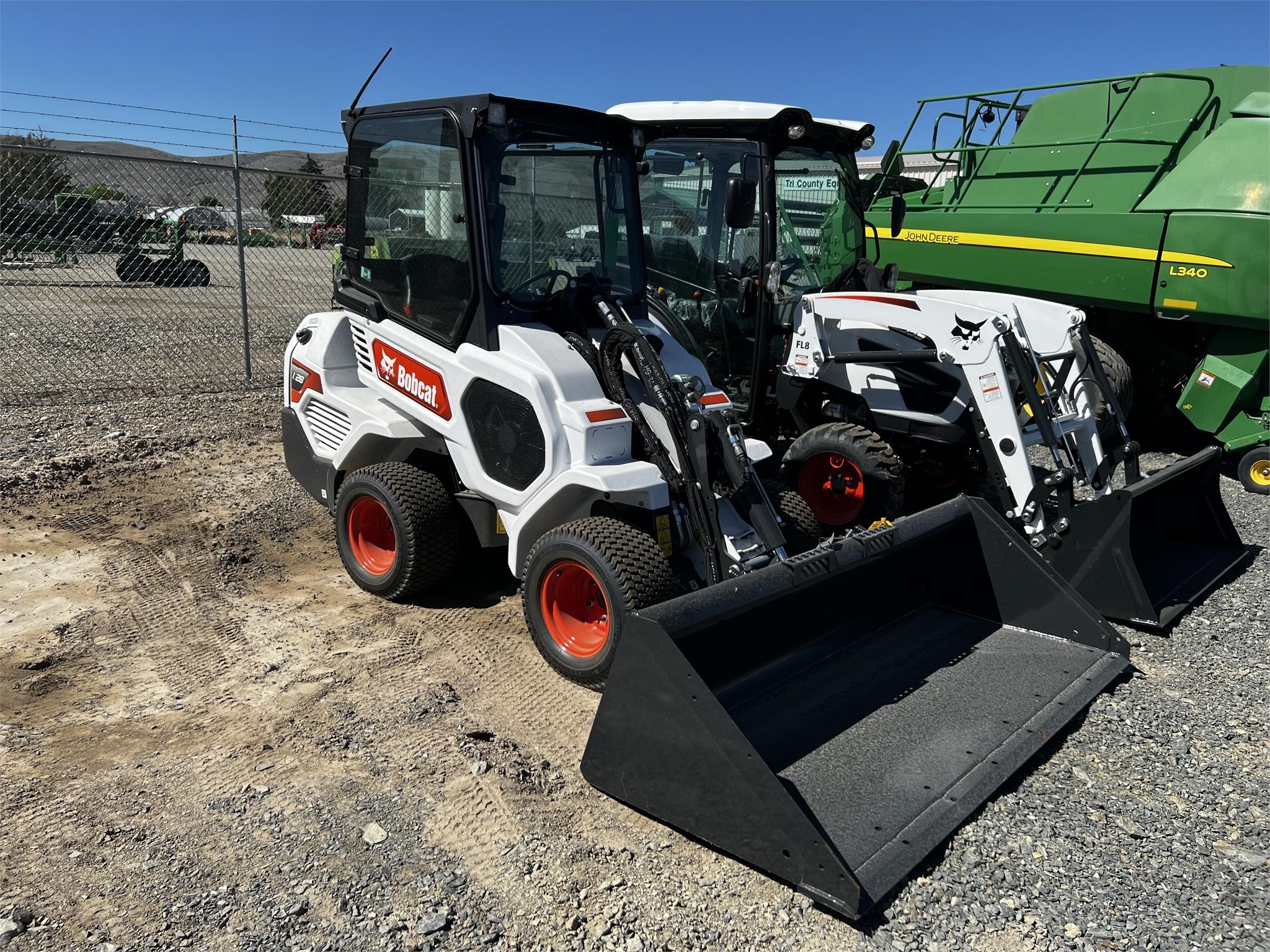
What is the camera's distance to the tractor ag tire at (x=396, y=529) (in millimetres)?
4590

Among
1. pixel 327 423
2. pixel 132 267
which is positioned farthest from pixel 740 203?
pixel 132 267

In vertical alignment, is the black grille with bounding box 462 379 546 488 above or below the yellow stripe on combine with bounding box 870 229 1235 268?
below

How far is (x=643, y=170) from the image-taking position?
16.9ft

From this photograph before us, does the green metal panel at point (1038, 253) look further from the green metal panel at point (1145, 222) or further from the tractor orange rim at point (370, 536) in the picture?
the tractor orange rim at point (370, 536)

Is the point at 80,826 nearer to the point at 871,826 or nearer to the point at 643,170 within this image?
the point at 871,826

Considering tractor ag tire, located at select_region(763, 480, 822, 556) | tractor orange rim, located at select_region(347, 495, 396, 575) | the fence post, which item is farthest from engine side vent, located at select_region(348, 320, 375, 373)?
the fence post

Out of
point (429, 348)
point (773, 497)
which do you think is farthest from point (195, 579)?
point (773, 497)

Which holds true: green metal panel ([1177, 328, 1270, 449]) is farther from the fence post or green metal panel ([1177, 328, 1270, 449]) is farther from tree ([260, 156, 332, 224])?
tree ([260, 156, 332, 224])

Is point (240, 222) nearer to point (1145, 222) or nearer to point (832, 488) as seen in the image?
point (832, 488)

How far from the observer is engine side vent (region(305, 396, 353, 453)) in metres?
5.14

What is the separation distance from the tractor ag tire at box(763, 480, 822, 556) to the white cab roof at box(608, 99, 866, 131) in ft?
7.83

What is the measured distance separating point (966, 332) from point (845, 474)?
118 cm

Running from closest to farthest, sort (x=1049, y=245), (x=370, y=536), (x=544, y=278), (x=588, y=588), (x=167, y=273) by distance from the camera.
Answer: (x=588, y=588)
(x=544, y=278)
(x=370, y=536)
(x=1049, y=245)
(x=167, y=273)

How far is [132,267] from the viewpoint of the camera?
1202 centimetres
